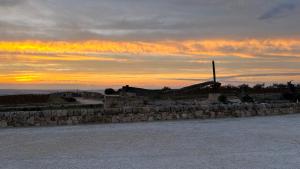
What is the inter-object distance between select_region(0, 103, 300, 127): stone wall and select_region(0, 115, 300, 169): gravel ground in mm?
584

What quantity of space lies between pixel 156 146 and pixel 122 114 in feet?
15.4

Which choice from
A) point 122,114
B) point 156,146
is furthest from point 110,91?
point 156,146

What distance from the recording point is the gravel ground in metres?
7.42

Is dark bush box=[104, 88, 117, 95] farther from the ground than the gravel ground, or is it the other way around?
dark bush box=[104, 88, 117, 95]

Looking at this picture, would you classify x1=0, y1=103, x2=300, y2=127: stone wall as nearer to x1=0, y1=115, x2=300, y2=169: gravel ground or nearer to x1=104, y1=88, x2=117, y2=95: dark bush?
x1=0, y1=115, x2=300, y2=169: gravel ground

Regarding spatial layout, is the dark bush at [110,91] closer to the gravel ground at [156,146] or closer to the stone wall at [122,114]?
the stone wall at [122,114]

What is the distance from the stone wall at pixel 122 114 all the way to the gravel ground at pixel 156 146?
1.92 feet

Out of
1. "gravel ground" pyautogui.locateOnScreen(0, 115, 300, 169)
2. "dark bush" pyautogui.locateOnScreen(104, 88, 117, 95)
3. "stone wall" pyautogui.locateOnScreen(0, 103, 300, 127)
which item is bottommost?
"gravel ground" pyautogui.locateOnScreen(0, 115, 300, 169)

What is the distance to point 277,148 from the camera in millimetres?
8844

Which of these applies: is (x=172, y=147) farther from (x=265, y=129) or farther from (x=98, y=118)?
(x=98, y=118)

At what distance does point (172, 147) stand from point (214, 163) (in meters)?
1.77

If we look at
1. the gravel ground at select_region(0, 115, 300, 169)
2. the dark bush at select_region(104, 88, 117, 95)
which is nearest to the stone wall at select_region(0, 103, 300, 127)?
the gravel ground at select_region(0, 115, 300, 169)

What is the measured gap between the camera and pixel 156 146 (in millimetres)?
9164

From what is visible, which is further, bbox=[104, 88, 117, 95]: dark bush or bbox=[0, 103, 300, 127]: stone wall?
bbox=[104, 88, 117, 95]: dark bush
